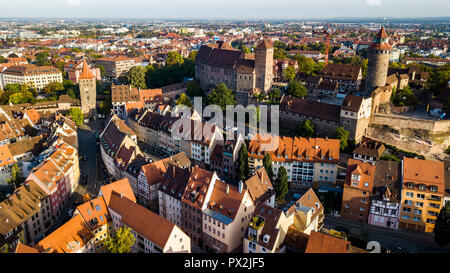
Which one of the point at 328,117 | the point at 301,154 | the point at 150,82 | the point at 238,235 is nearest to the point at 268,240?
the point at 238,235

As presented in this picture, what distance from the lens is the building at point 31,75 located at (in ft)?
325

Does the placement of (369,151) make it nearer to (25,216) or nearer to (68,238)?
(68,238)

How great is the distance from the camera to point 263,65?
7544cm

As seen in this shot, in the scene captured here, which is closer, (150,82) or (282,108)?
(282,108)

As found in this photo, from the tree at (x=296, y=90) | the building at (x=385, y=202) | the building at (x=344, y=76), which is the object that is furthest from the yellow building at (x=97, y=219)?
the building at (x=344, y=76)

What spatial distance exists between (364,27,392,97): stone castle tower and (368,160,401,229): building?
1004 inches

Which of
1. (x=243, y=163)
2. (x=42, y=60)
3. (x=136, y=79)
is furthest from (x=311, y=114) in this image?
(x=42, y=60)

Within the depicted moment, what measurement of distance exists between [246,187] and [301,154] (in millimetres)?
13971

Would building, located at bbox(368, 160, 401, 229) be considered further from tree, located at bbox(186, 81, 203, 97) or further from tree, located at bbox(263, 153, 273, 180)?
tree, located at bbox(186, 81, 203, 97)

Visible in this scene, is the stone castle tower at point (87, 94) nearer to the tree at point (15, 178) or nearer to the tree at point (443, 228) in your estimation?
the tree at point (15, 178)

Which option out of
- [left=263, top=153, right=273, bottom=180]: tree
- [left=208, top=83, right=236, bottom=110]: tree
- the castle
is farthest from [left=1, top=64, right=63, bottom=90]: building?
[left=263, top=153, right=273, bottom=180]: tree
